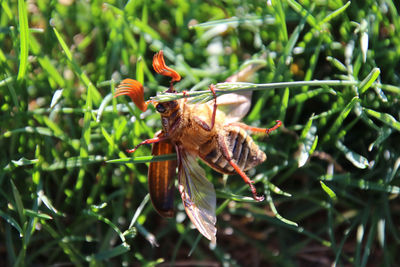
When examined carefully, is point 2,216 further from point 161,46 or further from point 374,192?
point 374,192

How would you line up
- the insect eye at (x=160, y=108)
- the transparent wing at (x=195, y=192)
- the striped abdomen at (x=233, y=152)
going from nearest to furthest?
the transparent wing at (x=195, y=192)
the insect eye at (x=160, y=108)
the striped abdomen at (x=233, y=152)

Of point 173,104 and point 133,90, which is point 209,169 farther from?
point 133,90

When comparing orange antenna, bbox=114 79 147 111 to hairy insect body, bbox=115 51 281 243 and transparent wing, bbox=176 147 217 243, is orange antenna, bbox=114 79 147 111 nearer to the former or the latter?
hairy insect body, bbox=115 51 281 243

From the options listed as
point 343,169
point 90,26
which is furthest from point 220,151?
point 90,26

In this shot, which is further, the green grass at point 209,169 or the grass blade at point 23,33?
the green grass at point 209,169

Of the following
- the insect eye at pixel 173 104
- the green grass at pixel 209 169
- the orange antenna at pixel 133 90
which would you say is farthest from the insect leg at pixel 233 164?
the orange antenna at pixel 133 90

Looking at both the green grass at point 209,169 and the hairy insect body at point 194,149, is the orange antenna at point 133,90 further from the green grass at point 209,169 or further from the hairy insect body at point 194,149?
the green grass at point 209,169
